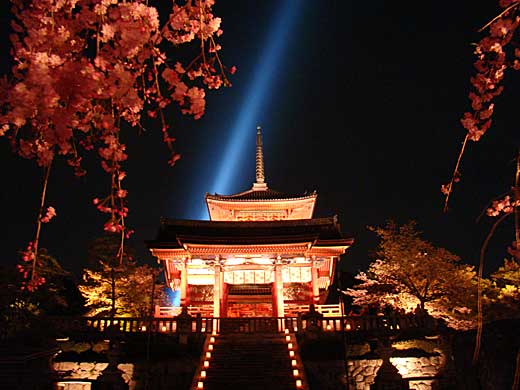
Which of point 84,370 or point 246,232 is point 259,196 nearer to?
point 246,232

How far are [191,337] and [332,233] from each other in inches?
441

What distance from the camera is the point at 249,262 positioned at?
2369 cm

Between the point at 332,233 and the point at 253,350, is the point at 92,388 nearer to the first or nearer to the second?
the point at 253,350

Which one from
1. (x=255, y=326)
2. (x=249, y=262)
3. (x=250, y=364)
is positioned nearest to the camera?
(x=250, y=364)

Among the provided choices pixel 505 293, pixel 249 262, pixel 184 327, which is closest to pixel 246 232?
pixel 249 262

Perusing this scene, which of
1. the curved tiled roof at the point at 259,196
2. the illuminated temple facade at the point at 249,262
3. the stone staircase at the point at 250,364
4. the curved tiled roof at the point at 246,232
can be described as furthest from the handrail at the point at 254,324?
the curved tiled roof at the point at 259,196

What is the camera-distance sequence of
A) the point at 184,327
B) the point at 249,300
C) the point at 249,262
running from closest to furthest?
1. the point at 184,327
2. the point at 249,262
3. the point at 249,300

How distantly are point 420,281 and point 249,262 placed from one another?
1037 centimetres

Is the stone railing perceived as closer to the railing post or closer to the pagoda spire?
the railing post

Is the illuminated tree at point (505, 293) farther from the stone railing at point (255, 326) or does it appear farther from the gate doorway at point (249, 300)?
the gate doorway at point (249, 300)

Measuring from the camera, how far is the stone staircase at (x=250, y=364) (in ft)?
46.5

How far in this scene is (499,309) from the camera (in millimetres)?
22891

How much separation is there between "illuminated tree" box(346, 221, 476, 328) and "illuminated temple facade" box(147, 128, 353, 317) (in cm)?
330

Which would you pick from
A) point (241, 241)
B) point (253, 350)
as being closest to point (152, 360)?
point (253, 350)
